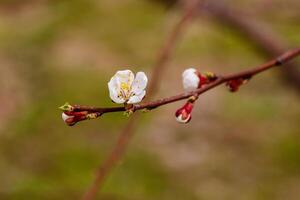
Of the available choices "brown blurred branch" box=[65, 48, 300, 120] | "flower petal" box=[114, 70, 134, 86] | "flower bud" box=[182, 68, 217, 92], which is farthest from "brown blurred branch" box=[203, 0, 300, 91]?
"flower petal" box=[114, 70, 134, 86]

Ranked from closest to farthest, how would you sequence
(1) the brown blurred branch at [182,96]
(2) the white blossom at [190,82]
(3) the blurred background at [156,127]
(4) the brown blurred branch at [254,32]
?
1. (1) the brown blurred branch at [182,96]
2. (2) the white blossom at [190,82]
3. (4) the brown blurred branch at [254,32]
4. (3) the blurred background at [156,127]

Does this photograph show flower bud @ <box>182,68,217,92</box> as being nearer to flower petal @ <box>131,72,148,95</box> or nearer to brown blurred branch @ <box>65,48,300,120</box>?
brown blurred branch @ <box>65,48,300,120</box>

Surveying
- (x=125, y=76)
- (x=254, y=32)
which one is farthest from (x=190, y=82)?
(x=254, y=32)

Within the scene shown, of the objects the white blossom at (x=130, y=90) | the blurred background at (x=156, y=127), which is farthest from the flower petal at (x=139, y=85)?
the blurred background at (x=156, y=127)

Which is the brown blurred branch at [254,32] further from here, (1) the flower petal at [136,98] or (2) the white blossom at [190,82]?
(1) the flower petal at [136,98]

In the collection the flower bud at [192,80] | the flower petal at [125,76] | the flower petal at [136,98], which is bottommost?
the flower petal at [136,98]

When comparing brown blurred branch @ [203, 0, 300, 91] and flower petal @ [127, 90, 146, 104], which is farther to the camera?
brown blurred branch @ [203, 0, 300, 91]

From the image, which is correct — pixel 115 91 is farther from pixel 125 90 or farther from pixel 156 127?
pixel 156 127
